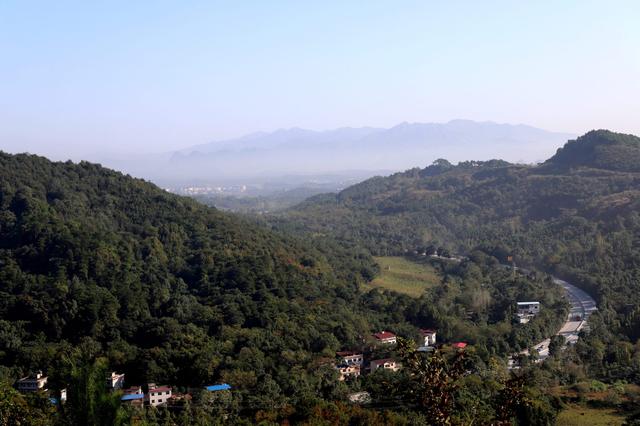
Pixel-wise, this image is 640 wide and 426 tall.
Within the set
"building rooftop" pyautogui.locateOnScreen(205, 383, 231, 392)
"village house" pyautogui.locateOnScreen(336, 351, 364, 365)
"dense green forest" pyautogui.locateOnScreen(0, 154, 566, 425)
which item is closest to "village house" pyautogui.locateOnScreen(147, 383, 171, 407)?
"dense green forest" pyautogui.locateOnScreen(0, 154, 566, 425)

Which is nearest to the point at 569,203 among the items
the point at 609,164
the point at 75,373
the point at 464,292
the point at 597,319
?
the point at 609,164

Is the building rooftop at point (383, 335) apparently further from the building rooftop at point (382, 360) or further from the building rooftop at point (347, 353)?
the building rooftop at point (382, 360)

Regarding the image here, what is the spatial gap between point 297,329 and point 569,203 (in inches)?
1101

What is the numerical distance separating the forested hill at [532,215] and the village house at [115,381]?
16.7 metres

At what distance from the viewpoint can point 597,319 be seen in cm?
2222

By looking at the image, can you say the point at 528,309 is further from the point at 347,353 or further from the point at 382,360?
the point at 347,353

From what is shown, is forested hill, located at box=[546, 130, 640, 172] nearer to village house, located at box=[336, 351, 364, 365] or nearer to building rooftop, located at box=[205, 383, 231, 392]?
village house, located at box=[336, 351, 364, 365]

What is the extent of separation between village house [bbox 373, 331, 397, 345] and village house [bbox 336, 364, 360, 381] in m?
1.74

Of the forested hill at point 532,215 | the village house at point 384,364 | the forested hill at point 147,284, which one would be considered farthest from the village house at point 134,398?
the forested hill at point 532,215

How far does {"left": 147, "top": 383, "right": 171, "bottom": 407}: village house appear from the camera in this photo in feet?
49.0

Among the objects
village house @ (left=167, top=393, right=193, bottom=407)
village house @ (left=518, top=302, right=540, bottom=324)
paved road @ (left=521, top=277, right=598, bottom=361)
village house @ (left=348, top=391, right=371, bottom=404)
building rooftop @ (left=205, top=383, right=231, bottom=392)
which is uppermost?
building rooftop @ (left=205, top=383, right=231, bottom=392)

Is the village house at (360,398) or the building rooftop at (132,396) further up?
the building rooftop at (132,396)

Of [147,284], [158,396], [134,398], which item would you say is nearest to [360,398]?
[158,396]

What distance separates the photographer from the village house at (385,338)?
19.8 m
